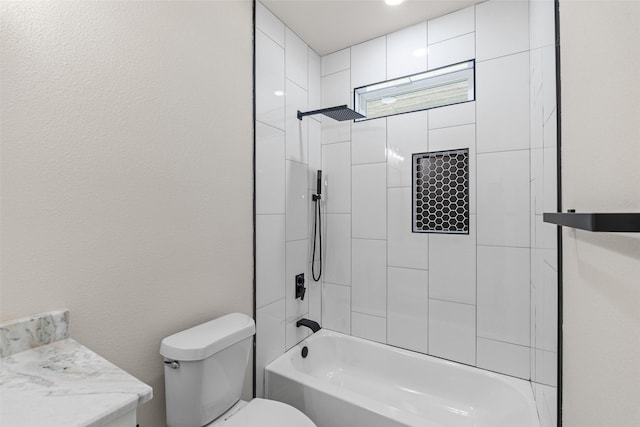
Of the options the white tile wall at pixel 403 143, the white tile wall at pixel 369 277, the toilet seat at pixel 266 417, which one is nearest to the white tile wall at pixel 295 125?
the white tile wall at pixel 403 143

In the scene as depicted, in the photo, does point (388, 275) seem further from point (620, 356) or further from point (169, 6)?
point (169, 6)

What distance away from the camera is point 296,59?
227 centimetres

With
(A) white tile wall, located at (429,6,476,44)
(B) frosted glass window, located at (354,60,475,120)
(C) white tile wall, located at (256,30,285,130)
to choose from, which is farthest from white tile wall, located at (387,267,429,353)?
(A) white tile wall, located at (429,6,476,44)

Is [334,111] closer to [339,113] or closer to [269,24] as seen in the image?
[339,113]

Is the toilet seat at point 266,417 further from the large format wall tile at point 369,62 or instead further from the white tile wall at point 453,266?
the large format wall tile at point 369,62

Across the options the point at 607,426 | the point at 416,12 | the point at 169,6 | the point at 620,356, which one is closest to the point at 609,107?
the point at 620,356

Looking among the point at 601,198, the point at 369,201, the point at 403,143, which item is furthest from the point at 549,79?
the point at 369,201

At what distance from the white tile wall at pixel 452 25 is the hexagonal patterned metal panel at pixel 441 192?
761 mm

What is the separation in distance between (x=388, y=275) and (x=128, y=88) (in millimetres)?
1881

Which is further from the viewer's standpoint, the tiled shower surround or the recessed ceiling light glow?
the recessed ceiling light glow

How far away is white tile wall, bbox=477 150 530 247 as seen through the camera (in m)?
1.80

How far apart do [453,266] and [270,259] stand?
120cm

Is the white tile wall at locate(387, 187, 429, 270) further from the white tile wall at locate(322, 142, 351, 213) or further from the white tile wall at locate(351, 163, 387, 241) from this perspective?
the white tile wall at locate(322, 142, 351, 213)

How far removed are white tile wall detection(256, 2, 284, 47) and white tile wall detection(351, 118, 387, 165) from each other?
81 cm
